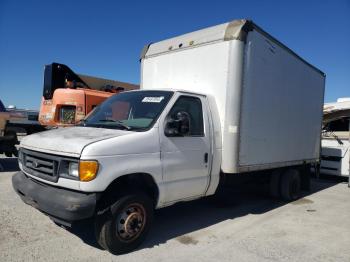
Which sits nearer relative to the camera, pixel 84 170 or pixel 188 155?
pixel 84 170

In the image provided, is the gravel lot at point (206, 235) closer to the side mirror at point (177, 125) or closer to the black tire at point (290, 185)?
the black tire at point (290, 185)

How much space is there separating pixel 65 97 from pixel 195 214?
6343 millimetres

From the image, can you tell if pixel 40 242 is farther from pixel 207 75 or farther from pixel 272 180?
pixel 272 180

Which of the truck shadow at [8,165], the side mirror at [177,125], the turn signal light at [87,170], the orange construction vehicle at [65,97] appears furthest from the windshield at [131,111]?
the truck shadow at [8,165]

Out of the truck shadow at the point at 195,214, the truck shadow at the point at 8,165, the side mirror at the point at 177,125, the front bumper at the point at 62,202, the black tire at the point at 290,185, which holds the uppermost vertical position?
the side mirror at the point at 177,125

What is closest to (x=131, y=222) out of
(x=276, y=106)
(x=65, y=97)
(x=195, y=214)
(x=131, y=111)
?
(x=131, y=111)

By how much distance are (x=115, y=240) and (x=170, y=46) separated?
3.98m

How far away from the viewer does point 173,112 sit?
5.01m

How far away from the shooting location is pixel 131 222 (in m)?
4.43

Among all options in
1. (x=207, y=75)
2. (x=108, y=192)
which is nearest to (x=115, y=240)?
(x=108, y=192)

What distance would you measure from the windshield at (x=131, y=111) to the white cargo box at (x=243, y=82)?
3.71 feet

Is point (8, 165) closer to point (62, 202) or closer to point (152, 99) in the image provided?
point (152, 99)

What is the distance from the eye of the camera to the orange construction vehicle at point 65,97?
10.6 m

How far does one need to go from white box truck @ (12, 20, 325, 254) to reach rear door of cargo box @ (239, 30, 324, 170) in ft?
0.07
